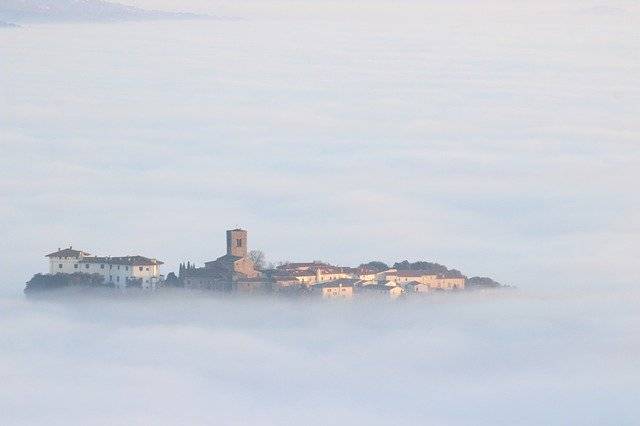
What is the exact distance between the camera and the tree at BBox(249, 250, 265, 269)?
10876cm

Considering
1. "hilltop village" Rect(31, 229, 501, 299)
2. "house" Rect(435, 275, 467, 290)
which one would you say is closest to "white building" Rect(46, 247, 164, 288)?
"hilltop village" Rect(31, 229, 501, 299)

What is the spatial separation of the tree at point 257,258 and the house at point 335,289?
11.4 ft

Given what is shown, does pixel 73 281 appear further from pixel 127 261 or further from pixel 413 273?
pixel 413 273

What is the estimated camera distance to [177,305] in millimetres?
105500

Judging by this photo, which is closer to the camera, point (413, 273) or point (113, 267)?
point (113, 267)

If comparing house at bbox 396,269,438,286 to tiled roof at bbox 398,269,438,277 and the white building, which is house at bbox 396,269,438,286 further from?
the white building

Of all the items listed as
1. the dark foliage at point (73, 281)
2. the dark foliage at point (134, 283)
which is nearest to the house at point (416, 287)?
the dark foliage at point (134, 283)

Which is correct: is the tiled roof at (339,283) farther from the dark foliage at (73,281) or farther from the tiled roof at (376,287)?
the dark foliage at (73,281)

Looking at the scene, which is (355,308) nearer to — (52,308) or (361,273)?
(361,273)

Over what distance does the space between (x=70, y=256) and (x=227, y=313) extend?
236 inches

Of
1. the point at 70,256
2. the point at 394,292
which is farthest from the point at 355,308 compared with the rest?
the point at 70,256

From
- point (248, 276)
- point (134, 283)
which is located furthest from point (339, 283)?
point (134, 283)

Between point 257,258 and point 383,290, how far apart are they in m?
5.60

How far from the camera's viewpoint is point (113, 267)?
350 feet
